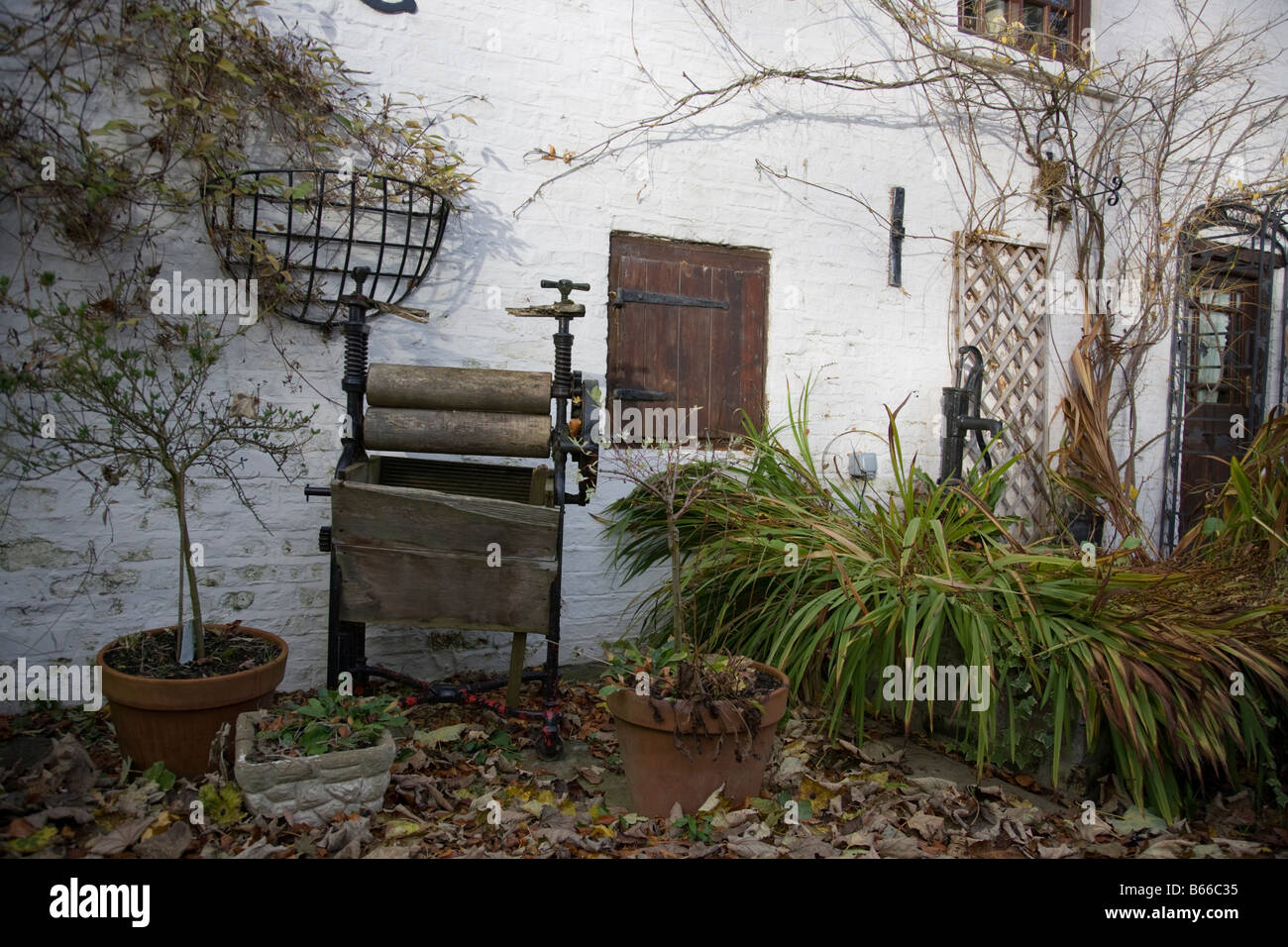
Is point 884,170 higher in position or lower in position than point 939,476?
higher

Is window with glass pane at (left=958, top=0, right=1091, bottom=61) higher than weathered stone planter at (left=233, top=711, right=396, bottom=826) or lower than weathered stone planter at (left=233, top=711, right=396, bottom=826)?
higher

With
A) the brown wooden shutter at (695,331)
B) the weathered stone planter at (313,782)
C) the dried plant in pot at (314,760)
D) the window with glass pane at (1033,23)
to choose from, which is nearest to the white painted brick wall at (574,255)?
the brown wooden shutter at (695,331)

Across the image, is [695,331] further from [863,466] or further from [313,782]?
[313,782]

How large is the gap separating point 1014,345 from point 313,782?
171 inches

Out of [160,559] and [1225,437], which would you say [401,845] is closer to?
[160,559]

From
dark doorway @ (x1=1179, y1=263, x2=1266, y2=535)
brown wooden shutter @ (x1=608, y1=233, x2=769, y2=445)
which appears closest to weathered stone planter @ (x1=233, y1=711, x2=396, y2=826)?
brown wooden shutter @ (x1=608, y1=233, x2=769, y2=445)

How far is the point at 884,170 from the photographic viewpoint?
4.73 metres

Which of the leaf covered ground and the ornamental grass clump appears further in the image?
the ornamental grass clump

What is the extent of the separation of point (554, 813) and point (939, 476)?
316cm

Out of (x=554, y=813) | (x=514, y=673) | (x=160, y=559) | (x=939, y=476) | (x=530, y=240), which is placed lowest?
(x=554, y=813)

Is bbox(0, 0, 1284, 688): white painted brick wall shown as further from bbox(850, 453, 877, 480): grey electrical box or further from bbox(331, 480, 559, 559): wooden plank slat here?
bbox(331, 480, 559, 559): wooden plank slat

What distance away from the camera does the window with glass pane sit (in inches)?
197

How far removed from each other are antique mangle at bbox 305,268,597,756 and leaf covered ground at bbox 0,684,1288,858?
0.35m

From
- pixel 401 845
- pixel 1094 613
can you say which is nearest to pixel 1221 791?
pixel 1094 613
